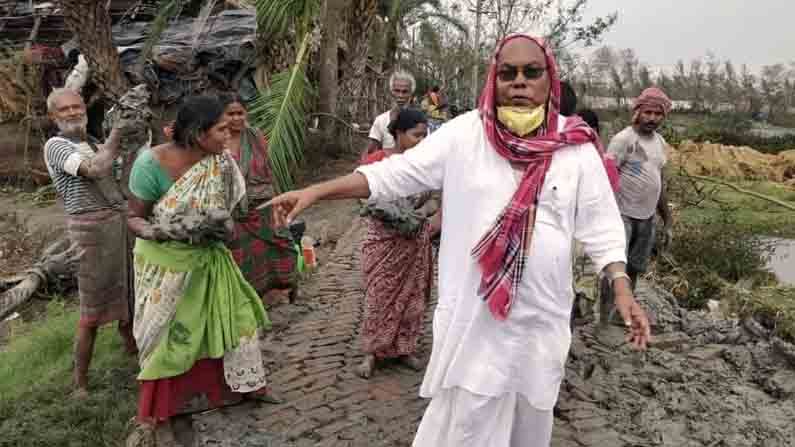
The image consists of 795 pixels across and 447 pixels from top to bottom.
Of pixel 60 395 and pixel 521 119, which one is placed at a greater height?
pixel 521 119

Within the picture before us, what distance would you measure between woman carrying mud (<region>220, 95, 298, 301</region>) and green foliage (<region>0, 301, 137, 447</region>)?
1.05 m

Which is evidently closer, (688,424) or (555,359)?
(555,359)

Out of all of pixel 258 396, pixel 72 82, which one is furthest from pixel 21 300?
pixel 72 82

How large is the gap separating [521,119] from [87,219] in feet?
9.43

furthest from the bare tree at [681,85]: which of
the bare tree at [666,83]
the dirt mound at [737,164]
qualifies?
the dirt mound at [737,164]

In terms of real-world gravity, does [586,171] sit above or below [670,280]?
above

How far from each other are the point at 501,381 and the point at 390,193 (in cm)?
76

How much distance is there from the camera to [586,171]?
199 cm

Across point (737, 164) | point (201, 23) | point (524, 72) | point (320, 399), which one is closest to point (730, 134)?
point (737, 164)

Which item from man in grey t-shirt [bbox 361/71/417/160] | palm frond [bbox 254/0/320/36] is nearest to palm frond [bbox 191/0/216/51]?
palm frond [bbox 254/0/320/36]

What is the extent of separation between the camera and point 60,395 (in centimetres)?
364

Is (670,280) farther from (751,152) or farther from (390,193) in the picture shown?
(751,152)

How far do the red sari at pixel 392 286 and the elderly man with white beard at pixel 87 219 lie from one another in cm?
161

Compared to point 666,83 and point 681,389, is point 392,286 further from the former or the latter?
point 666,83
